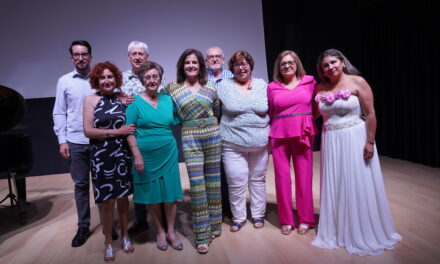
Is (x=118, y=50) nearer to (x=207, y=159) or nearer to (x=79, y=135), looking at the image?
(x=79, y=135)

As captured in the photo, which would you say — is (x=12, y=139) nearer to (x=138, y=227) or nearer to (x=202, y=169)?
(x=138, y=227)

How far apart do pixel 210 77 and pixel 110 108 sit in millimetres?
1042

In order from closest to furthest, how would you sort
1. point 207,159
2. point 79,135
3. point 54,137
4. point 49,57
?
1. point 207,159
2. point 79,135
3. point 49,57
4. point 54,137

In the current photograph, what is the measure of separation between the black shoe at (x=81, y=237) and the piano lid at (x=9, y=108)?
3.98ft

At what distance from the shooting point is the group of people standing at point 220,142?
7.21ft

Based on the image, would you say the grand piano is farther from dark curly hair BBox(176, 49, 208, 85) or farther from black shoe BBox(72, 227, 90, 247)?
dark curly hair BBox(176, 49, 208, 85)

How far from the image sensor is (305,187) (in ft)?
8.26

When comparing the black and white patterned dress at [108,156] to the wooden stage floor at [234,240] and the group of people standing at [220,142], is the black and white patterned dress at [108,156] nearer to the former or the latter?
the group of people standing at [220,142]

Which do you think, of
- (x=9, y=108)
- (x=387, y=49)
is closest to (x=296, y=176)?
(x=9, y=108)

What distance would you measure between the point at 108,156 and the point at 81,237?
0.92 m

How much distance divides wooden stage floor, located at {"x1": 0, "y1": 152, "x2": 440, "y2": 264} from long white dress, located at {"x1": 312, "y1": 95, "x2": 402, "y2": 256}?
0.29 ft

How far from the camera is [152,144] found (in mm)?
2246

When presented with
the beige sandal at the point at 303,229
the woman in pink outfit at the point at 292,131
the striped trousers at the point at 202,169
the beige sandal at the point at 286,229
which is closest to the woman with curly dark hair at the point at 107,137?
the striped trousers at the point at 202,169

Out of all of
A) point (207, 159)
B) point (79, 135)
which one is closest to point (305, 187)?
point (207, 159)
